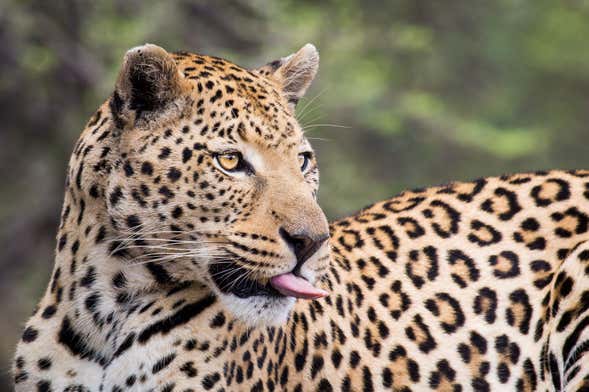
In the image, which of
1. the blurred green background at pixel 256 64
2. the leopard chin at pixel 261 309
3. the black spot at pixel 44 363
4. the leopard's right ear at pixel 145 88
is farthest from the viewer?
the blurred green background at pixel 256 64

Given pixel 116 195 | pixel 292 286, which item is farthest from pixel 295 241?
pixel 116 195

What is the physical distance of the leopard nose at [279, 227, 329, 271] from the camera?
5852mm

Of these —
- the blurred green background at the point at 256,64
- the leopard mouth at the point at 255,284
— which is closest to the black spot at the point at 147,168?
the leopard mouth at the point at 255,284

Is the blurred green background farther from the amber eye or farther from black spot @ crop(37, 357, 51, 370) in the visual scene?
black spot @ crop(37, 357, 51, 370)

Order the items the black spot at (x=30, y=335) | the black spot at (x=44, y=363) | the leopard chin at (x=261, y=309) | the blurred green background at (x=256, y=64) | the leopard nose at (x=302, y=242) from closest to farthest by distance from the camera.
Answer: the leopard nose at (x=302, y=242) < the leopard chin at (x=261, y=309) < the black spot at (x=44, y=363) < the black spot at (x=30, y=335) < the blurred green background at (x=256, y=64)

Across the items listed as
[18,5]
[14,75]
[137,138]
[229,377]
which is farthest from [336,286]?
[14,75]

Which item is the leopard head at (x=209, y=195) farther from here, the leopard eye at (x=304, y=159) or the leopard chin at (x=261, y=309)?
the leopard eye at (x=304, y=159)

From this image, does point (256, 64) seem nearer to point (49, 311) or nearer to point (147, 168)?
point (49, 311)

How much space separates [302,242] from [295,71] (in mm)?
1644

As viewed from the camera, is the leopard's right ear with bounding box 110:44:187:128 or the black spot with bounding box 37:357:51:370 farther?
the black spot with bounding box 37:357:51:370

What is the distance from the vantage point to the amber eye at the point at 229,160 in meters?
6.12

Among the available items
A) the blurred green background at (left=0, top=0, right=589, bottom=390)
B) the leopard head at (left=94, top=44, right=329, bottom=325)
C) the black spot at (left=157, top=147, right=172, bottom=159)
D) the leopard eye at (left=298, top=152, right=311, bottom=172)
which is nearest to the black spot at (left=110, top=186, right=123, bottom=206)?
the leopard head at (left=94, top=44, right=329, bottom=325)

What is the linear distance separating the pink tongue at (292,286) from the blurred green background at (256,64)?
8.71 m

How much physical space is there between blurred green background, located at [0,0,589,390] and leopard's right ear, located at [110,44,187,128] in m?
8.42
